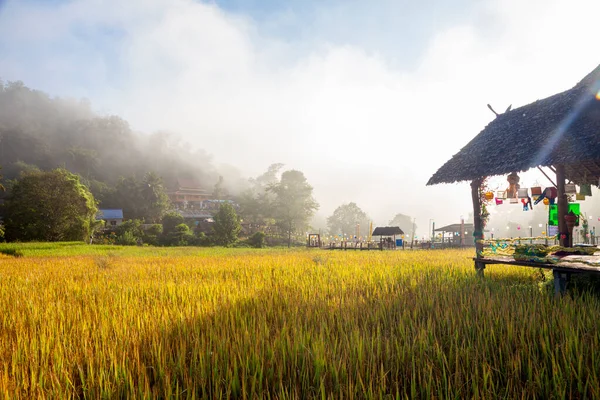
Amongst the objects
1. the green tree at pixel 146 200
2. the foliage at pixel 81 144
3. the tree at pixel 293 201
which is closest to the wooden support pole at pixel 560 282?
the tree at pixel 293 201

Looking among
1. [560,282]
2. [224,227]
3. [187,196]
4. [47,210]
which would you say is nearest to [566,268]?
[560,282]

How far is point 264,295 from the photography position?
5117 mm

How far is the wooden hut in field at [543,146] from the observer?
6.34m

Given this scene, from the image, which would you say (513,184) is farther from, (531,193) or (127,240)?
(127,240)

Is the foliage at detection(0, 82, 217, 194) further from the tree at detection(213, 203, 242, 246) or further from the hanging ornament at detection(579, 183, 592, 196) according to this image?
the hanging ornament at detection(579, 183, 592, 196)

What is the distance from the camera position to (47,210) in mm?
25844

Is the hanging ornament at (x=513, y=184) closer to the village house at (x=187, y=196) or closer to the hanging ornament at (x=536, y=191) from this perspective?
the hanging ornament at (x=536, y=191)

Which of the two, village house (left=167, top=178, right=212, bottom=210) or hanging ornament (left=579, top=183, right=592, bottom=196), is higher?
village house (left=167, top=178, right=212, bottom=210)

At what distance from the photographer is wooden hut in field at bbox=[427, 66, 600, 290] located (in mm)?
6340

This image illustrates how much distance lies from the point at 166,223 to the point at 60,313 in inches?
1213

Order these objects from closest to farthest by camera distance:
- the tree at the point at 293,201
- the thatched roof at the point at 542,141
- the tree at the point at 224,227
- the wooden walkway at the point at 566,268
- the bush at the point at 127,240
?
the wooden walkway at the point at 566,268 < the thatched roof at the point at 542,141 < the bush at the point at 127,240 < the tree at the point at 224,227 < the tree at the point at 293,201

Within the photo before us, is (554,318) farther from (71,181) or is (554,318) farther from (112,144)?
(112,144)

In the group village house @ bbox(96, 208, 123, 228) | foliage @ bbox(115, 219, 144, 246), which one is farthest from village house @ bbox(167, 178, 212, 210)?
foliage @ bbox(115, 219, 144, 246)

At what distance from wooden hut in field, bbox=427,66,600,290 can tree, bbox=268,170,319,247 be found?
34540mm
